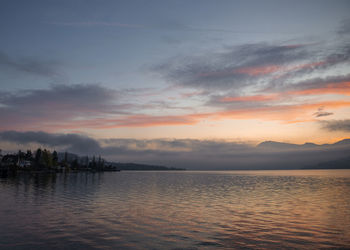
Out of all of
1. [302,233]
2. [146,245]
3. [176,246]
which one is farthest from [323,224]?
[146,245]

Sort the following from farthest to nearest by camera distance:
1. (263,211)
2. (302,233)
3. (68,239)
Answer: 1. (263,211)
2. (302,233)
3. (68,239)

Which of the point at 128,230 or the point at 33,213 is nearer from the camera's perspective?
the point at 128,230

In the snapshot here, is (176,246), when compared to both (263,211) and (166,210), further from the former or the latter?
(263,211)

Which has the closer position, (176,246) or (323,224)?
(176,246)

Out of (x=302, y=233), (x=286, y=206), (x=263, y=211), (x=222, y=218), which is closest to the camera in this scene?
(x=302, y=233)

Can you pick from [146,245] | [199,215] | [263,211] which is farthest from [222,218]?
[146,245]

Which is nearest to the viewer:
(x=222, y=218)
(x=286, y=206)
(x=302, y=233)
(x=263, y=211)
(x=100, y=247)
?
(x=100, y=247)

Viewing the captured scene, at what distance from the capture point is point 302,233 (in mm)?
26188

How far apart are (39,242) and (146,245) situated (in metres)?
9.13

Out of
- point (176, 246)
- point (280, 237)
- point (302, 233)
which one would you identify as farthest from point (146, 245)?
point (302, 233)

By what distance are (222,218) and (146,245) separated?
1450 cm

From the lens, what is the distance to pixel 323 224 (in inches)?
1201

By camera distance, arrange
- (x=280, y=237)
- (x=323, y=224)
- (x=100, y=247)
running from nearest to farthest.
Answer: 1. (x=100, y=247)
2. (x=280, y=237)
3. (x=323, y=224)

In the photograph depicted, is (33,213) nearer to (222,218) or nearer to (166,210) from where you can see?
(166,210)
